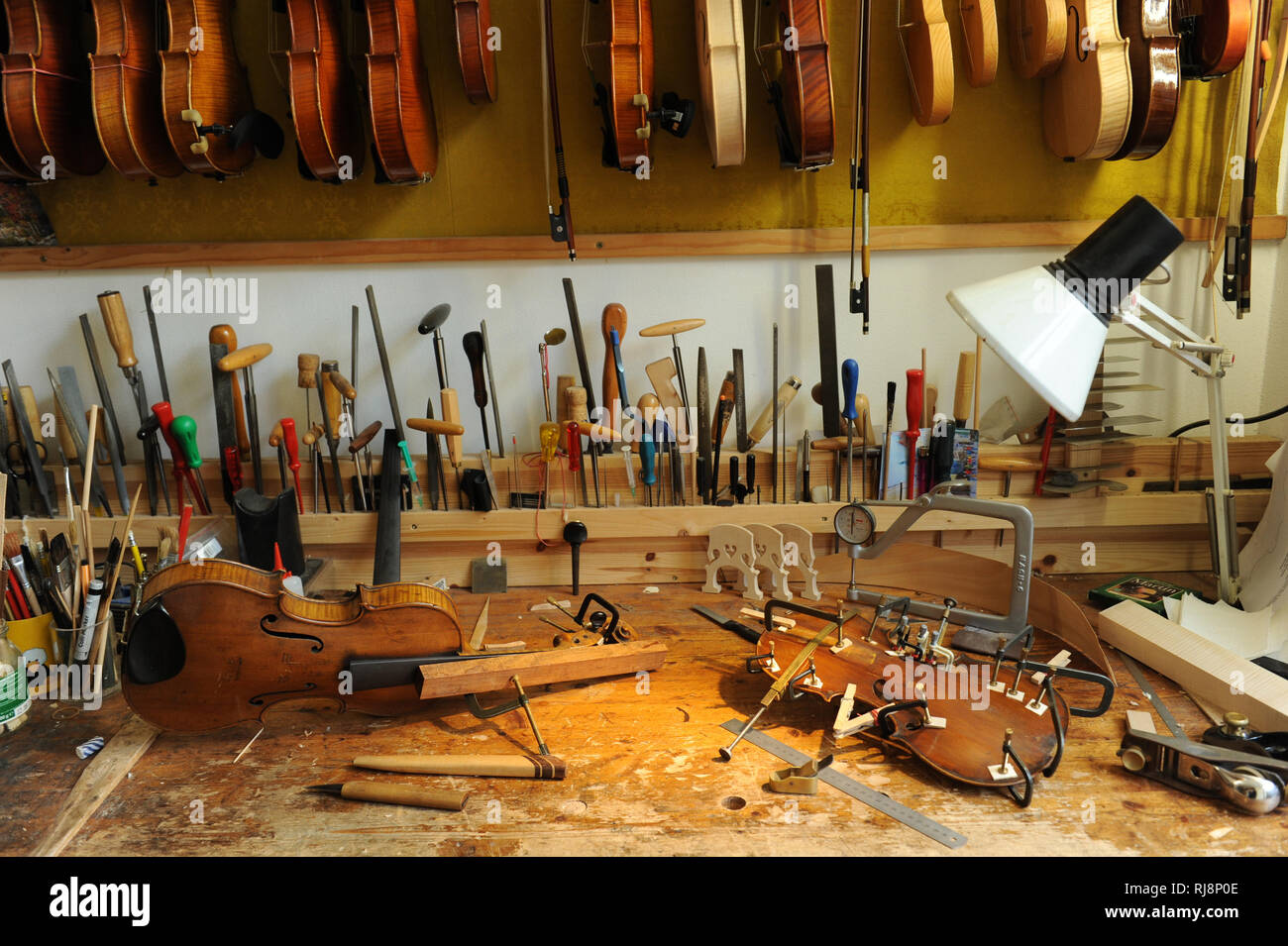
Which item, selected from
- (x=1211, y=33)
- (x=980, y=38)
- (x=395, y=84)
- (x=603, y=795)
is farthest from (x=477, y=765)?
(x=1211, y=33)

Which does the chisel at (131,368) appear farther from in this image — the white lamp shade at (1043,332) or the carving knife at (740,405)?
the white lamp shade at (1043,332)

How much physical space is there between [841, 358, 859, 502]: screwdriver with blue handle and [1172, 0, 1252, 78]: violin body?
3.07ft

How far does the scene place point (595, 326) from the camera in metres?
2.19

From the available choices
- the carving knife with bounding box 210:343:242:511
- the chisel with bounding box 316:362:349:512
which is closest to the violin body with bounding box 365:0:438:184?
the chisel with bounding box 316:362:349:512

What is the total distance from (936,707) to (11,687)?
1.59 metres

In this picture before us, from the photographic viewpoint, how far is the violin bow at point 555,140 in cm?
194

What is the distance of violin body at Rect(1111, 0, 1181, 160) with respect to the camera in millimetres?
1820

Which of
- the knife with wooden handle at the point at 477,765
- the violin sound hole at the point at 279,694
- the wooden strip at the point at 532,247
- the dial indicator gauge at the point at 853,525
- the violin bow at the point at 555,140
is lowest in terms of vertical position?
the knife with wooden handle at the point at 477,765

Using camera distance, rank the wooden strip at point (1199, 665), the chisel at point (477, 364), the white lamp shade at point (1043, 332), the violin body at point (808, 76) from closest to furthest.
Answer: the white lamp shade at point (1043, 332), the wooden strip at point (1199, 665), the violin body at point (808, 76), the chisel at point (477, 364)

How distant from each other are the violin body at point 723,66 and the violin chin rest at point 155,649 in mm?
1409

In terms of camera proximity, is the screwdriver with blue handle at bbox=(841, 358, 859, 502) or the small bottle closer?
the small bottle

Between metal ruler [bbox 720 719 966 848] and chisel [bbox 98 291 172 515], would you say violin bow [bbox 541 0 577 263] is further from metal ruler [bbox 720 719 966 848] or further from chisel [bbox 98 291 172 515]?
metal ruler [bbox 720 719 966 848]

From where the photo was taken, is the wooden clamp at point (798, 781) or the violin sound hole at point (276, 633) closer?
the wooden clamp at point (798, 781)

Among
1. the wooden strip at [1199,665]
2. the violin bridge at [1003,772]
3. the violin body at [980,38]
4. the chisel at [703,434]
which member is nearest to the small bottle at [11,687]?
the chisel at [703,434]
